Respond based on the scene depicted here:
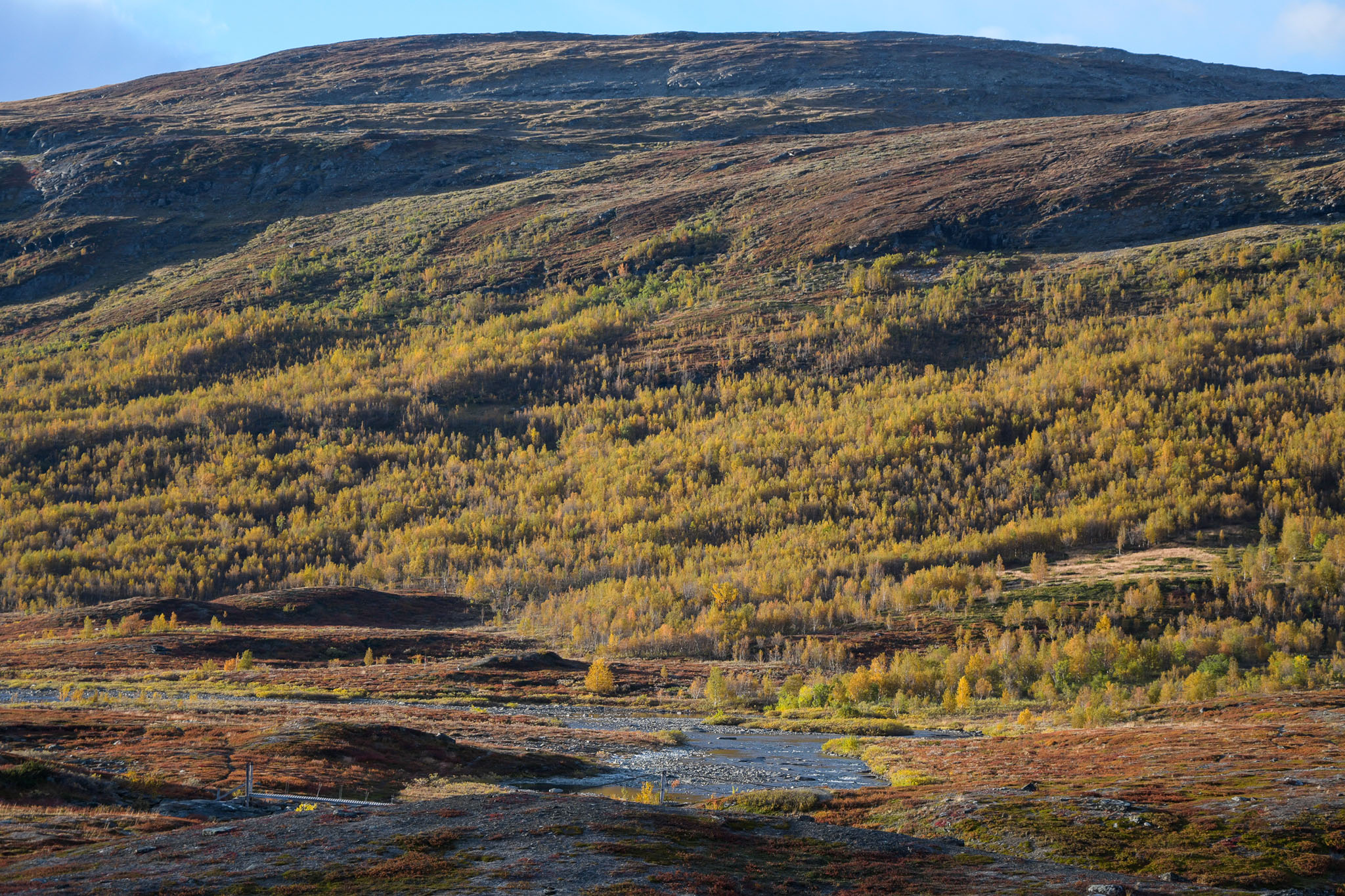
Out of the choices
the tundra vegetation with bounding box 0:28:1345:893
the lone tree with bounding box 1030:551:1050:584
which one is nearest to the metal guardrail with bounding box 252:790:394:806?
the tundra vegetation with bounding box 0:28:1345:893

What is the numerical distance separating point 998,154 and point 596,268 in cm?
4713

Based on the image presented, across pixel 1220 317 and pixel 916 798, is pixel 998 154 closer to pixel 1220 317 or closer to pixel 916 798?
pixel 1220 317

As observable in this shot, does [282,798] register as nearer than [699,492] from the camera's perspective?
Yes

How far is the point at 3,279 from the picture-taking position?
127 m

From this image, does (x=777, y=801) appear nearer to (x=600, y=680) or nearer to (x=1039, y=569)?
(x=600, y=680)

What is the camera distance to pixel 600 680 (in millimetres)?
44031

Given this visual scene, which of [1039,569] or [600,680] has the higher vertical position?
[1039,569]

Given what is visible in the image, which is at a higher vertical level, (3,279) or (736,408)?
(3,279)

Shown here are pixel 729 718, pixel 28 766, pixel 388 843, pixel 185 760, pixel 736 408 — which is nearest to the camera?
pixel 388 843

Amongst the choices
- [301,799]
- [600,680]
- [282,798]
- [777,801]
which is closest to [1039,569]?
[600,680]

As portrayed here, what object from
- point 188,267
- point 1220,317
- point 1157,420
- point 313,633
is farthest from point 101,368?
point 1220,317

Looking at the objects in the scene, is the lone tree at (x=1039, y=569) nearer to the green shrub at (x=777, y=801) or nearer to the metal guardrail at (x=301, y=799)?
the green shrub at (x=777, y=801)

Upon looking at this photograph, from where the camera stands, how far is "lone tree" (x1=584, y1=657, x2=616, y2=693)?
43.9 metres

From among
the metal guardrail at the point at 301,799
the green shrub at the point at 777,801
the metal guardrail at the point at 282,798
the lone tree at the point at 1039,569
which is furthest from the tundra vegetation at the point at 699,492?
the lone tree at the point at 1039,569
